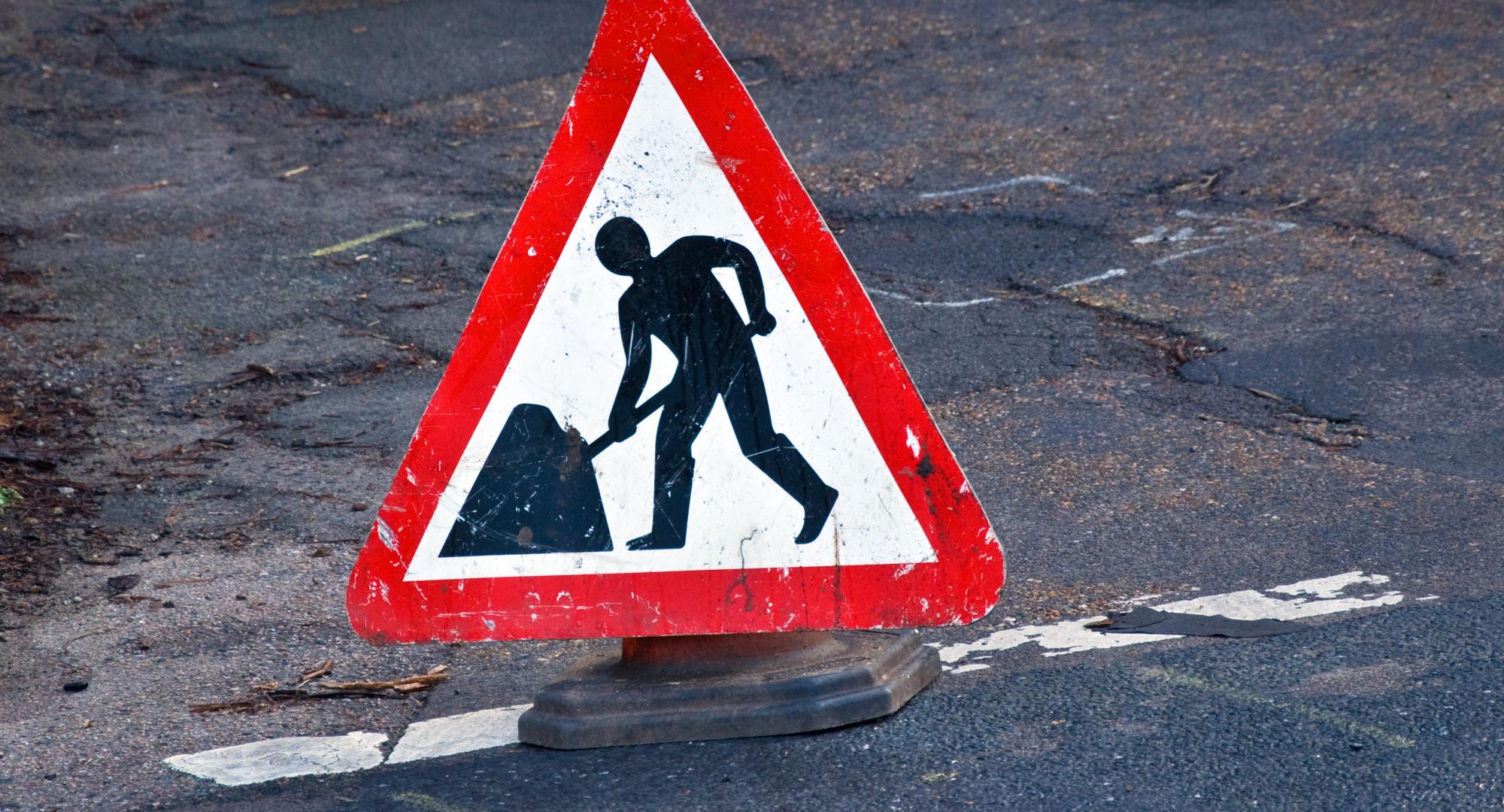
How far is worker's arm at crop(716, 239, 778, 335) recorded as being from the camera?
9.21 ft

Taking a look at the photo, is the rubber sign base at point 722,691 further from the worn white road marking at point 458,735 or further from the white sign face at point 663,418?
the white sign face at point 663,418

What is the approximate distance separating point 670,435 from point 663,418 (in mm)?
35

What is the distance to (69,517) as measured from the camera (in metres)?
4.42

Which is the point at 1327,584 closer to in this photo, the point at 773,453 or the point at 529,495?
the point at 773,453

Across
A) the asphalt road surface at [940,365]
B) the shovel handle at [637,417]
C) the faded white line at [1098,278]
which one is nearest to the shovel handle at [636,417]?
the shovel handle at [637,417]

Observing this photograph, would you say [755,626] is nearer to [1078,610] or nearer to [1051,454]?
[1078,610]

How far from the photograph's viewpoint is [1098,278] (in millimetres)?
6172

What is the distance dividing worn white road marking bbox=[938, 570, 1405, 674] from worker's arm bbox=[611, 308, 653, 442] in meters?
0.97

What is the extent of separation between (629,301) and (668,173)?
249 millimetres

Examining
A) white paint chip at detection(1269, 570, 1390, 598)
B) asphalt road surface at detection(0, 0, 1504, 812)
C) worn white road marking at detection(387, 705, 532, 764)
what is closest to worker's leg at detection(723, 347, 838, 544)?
asphalt road surface at detection(0, 0, 1504, 812)

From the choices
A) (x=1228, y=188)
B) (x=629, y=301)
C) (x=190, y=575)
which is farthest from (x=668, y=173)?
(x=1228, y=188)

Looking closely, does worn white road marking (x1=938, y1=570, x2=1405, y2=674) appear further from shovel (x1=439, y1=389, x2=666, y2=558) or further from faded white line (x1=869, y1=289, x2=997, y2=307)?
faded white line (x1=869, y1=289, x2=997, y2=307)

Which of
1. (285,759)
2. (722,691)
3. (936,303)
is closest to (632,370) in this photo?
(722,691)

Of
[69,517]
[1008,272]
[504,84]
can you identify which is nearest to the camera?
[69,517]
